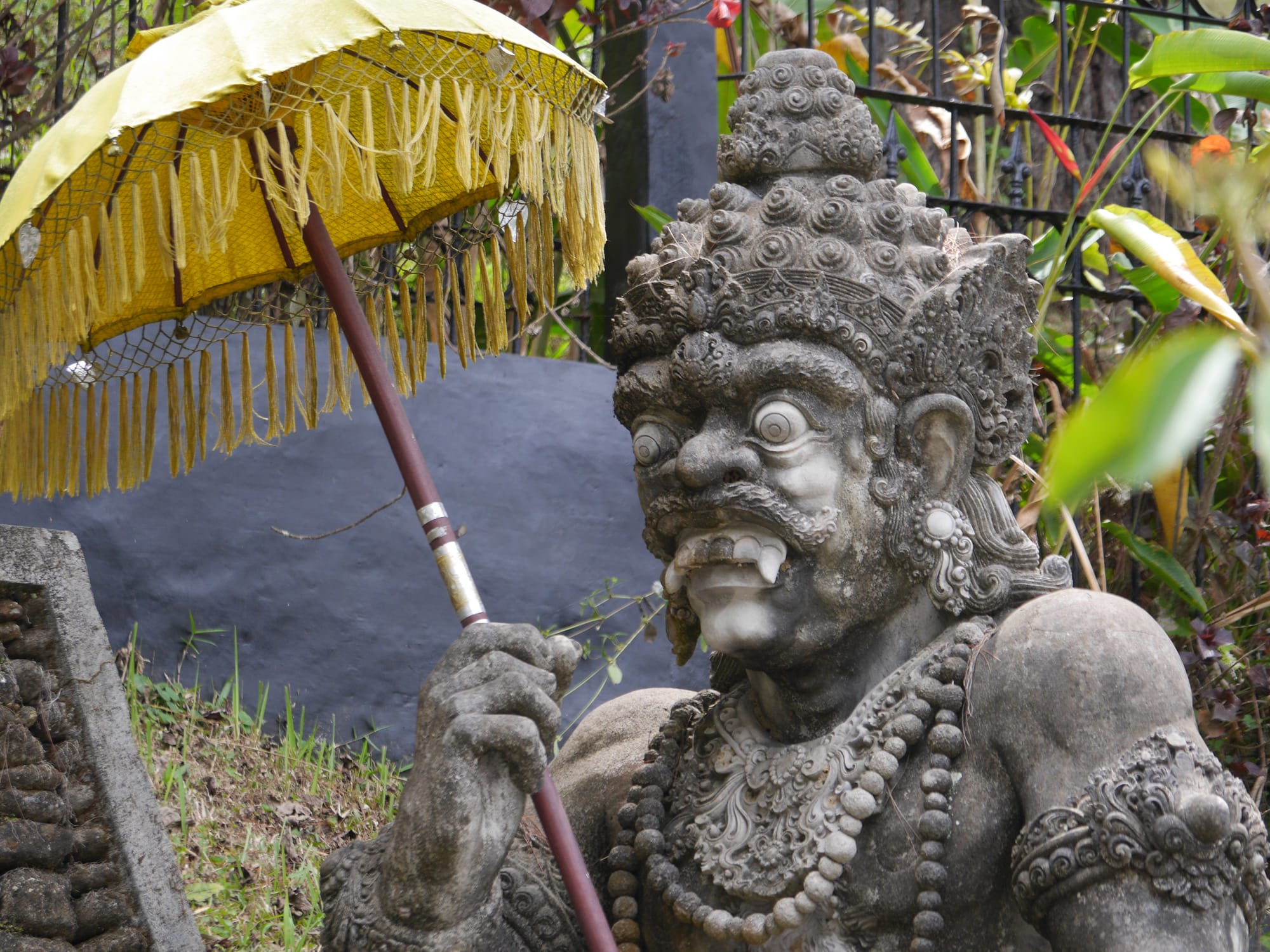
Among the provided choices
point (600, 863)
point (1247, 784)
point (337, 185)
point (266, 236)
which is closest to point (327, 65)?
point (337, 185)

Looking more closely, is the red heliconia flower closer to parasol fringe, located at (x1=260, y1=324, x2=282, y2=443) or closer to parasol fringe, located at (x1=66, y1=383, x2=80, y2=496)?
parasol fringe, located at (x1=260, y1=324, x2=282, y2=443)

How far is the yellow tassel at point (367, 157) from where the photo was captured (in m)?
2.55

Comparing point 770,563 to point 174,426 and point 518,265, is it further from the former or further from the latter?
point 174,426

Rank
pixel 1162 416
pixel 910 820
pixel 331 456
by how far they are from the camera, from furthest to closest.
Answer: pixel 331 456, pixel 910 820, pixel 1162 416

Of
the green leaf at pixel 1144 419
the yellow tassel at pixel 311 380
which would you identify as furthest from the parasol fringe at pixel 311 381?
the green leaf at pixel 1144 419

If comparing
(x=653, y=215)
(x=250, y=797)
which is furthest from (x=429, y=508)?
(x=653, y=215)

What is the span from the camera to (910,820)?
7.59ft

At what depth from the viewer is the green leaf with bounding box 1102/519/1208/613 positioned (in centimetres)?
492

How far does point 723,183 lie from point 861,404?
0.51 m

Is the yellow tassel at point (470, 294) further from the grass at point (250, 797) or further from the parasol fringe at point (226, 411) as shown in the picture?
the grass at point (250, 797)

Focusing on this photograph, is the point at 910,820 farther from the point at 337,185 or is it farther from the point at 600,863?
the point at 337,185

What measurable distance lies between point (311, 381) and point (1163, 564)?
303 cm

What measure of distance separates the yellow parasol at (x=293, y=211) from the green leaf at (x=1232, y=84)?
262 cm

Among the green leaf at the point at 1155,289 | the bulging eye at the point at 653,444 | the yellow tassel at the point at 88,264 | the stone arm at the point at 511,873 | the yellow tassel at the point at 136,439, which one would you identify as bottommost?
the stone arm at the point at 511,873
